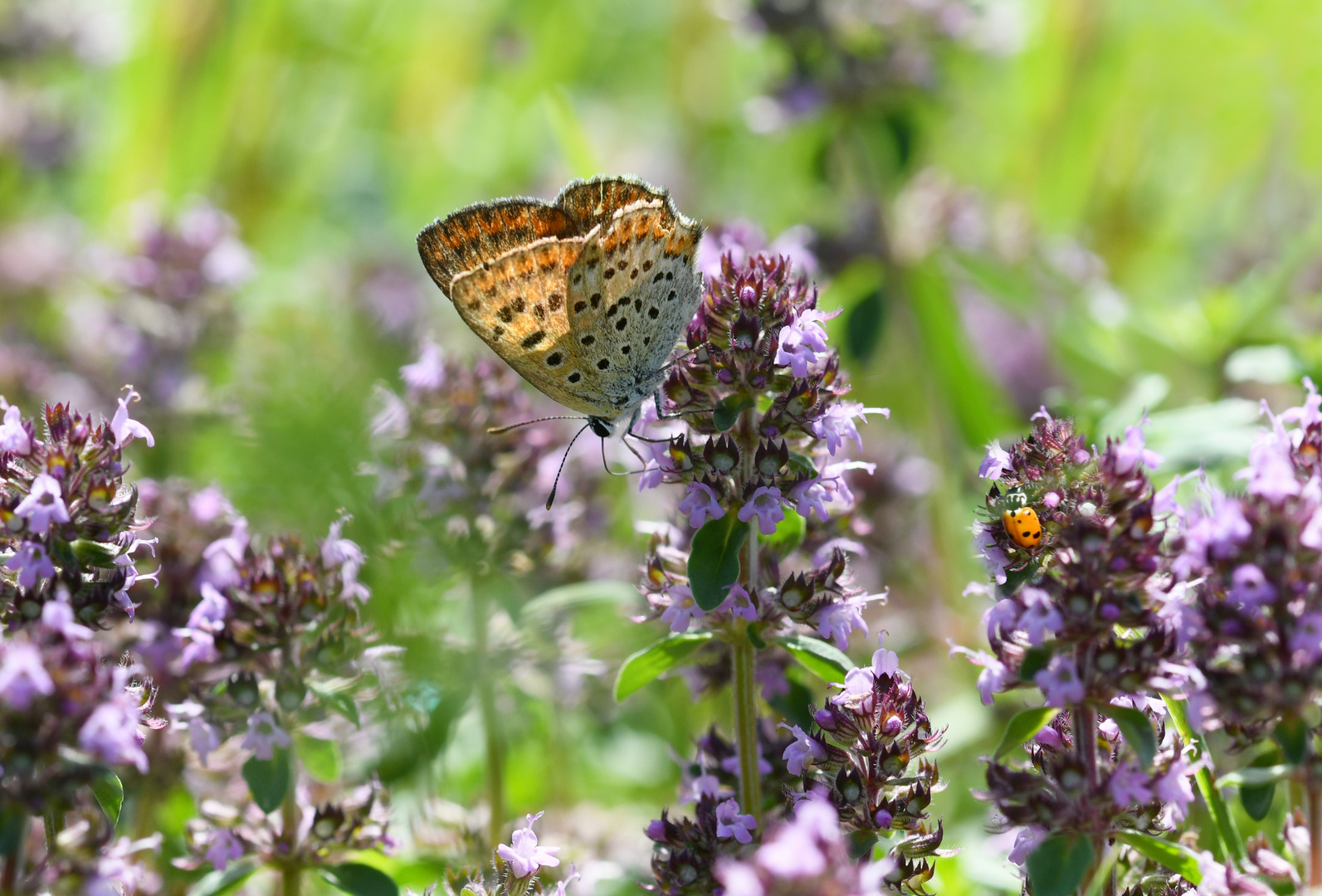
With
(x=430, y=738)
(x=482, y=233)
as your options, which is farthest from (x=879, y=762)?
(x=482, y=233)

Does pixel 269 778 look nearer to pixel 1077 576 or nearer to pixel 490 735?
pixel 490 735

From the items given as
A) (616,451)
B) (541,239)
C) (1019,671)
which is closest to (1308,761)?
(1019,671)

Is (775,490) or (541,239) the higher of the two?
(541,239)

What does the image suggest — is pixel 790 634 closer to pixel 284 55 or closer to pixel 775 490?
pixel 775 490

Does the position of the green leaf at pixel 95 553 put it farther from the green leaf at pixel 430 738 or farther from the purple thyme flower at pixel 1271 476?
the purple thyme flower at pixel 1271 476

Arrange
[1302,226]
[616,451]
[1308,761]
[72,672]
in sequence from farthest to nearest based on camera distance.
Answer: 1. [1302,226]
2. [616,451]
3. [1308,761]
4. [72,672]

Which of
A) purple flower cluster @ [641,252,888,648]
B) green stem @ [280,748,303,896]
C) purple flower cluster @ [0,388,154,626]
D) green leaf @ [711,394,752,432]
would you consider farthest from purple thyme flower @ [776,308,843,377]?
green stem @ [280,748,303,896]

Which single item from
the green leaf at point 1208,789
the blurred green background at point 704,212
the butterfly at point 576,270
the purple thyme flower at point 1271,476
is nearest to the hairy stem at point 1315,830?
the green leaf at point 1208,789
